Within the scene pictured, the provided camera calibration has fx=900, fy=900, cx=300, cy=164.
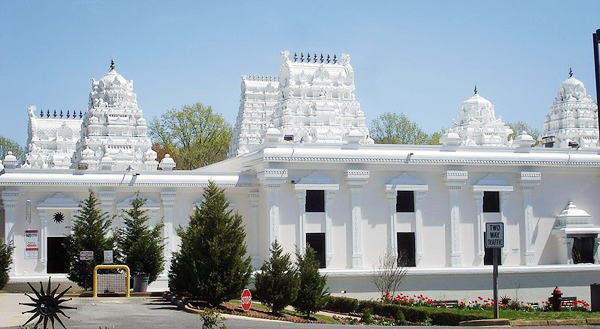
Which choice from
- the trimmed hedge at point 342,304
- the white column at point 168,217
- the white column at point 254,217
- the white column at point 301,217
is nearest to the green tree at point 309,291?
the trimmed hedge at point 342,304

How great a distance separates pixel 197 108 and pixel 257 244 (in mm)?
58616

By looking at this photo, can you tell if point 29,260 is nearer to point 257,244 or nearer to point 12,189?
point 12,189

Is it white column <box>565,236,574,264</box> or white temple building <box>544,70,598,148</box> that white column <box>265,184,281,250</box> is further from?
white temple building <box>544,70,598,148</box>

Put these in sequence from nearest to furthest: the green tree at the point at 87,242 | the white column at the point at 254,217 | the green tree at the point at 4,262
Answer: the green tree at the point at 87,242 < the green tree at the point at 4,262 < the white column at the point at 254,217

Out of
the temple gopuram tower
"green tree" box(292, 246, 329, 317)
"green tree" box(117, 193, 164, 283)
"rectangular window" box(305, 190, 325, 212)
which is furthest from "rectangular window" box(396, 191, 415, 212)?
the temple gopuram tower

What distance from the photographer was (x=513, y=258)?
4247 cm

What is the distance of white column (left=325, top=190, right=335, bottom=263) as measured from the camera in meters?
39.6

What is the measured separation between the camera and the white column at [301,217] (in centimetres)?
3912

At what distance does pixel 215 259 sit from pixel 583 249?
858 inches

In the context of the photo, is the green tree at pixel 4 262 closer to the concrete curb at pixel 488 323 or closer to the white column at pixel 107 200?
the white column at pixel 107 200

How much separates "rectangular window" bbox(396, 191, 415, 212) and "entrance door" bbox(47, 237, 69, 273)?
1495 cm

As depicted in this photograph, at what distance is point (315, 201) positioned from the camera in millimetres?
39969

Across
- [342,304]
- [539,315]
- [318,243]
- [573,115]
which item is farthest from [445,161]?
[573,115]

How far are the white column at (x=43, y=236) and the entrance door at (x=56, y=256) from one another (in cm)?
25
